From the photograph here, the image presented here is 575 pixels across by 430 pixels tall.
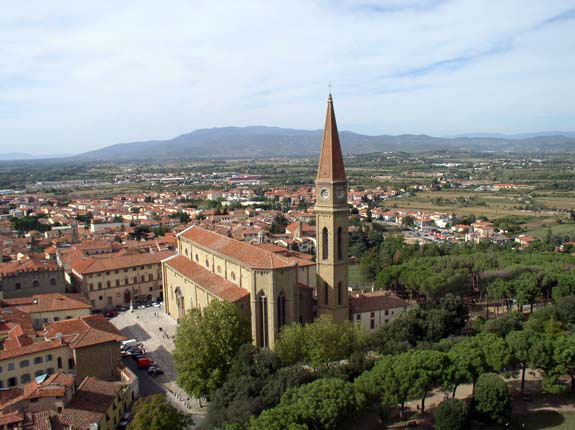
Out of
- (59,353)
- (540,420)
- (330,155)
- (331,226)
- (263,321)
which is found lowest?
(540,420)

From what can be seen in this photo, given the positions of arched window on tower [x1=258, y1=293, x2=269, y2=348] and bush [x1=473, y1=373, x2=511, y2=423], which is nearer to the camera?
bush [x1=473, y1=373, x2=511, y2=423]

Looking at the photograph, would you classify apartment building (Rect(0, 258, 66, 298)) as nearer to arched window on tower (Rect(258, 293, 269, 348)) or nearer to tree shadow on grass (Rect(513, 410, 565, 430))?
arched window on tower (Rect(258, 293, 269, 348))

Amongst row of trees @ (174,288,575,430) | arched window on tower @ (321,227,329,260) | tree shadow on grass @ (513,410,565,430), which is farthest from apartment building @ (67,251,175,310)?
tree shadow on grass @ (513,410,565,430)

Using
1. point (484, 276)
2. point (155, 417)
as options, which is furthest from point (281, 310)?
point (484, 276)

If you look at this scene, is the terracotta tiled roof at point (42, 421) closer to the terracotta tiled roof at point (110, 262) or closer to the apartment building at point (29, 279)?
the apartment building at point (29, 279)

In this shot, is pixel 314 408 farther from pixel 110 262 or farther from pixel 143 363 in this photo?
pixel 110 262

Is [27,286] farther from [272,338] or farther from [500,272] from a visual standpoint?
[500,272]
